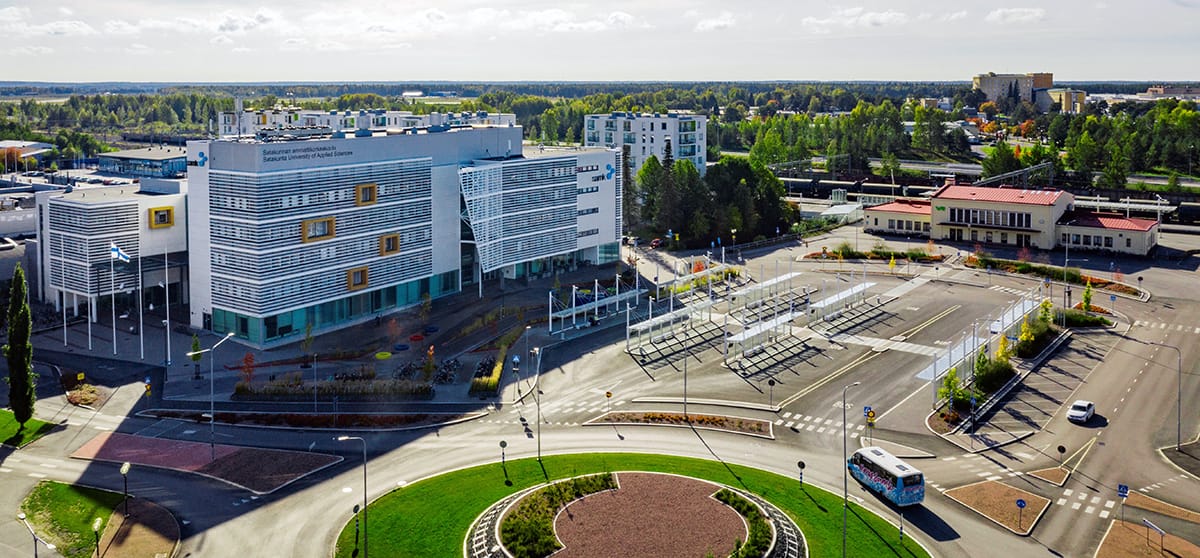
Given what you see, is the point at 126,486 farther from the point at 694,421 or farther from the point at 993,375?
the point at 993,375

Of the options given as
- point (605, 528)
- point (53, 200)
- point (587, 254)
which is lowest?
point (605, 528)

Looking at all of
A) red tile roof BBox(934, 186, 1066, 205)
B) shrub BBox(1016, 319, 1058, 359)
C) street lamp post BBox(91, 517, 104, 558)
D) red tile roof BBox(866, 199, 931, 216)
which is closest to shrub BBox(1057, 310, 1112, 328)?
shrub BBox(1016, 319, 1058, 359)

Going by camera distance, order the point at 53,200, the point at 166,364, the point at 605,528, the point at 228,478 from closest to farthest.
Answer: the point at 605,528, the point at 228,478, the point at 166,364, the point at 53,200

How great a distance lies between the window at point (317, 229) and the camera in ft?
280

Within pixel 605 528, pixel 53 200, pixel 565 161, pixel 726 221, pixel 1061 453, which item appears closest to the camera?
pixel 605 528

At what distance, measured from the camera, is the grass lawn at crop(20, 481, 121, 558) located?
50.9 meters

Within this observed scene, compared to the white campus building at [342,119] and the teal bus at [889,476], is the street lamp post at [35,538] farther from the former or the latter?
the white campus building at [342,119]

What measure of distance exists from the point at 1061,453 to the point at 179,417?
59938mm

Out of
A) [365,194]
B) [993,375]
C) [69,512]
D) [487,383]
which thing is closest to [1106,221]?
[993,375]

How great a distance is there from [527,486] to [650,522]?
9000 mm

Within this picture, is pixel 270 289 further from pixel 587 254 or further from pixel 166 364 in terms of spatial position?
pixel 587 254

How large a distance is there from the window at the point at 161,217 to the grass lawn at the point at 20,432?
26108 mm

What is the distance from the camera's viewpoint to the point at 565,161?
4390 inches

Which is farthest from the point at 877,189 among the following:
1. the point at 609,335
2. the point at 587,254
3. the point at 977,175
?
the point at 609,335
